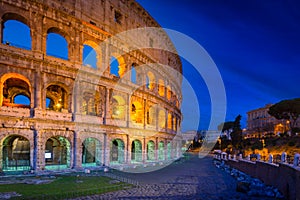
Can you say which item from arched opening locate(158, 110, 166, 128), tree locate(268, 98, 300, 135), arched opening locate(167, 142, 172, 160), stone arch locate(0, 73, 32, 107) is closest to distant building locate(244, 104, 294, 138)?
tree locate(268, 98, 300, 135)

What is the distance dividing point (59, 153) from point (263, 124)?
77186 mm

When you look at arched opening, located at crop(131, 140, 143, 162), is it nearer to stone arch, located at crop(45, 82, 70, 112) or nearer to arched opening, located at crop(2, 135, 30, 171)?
stone arch, located at crop(45, 82, 70, 112)

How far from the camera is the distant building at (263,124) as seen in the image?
76375 mm

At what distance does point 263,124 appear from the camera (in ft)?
288

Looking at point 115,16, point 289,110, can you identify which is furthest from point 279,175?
point 289,110

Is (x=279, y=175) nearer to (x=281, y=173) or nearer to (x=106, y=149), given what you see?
(x=281, y=173)

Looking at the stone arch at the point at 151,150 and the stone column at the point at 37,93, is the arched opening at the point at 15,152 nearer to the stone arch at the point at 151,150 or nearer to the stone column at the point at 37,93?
the stone column at the point at 37,93

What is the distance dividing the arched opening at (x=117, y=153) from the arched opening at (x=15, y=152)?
26.9 ft

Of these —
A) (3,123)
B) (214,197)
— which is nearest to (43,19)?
(3,123)

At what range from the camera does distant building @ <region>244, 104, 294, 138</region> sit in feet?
251

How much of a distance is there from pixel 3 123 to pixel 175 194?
513 inches

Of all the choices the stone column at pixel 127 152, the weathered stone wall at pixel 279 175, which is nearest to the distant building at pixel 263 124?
the weathered stone wall at pixel 279 175

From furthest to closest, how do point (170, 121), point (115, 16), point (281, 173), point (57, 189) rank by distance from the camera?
point (170, 121), point (115, 16), point (281, 173), point (57, 189)

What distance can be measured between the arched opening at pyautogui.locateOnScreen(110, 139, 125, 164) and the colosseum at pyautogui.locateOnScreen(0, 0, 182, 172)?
11 centimetres
